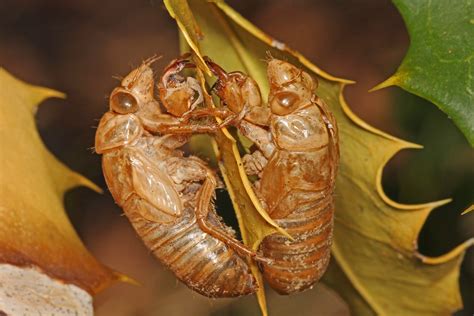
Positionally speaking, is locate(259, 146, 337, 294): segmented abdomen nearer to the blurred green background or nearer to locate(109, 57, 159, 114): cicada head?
locate(109, 57, 159, 114): cicada head

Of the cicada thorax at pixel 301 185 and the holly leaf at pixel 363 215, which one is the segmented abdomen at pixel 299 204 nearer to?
the cicada thorax at pixel 301 185

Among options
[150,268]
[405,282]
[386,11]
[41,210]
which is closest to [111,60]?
[150,268]

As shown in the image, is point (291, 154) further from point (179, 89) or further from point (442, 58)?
point (442, 58)

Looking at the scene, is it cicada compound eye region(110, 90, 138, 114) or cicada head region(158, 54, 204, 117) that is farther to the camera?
cicada compound eye region(110, 90, 138, 114)

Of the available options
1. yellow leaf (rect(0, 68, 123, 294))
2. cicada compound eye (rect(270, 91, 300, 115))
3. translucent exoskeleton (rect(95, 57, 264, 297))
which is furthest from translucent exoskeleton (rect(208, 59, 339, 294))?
yellow leaf (rect(0, 68, 123, 294))

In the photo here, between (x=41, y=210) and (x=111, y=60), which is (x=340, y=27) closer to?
(x=111, y=60)

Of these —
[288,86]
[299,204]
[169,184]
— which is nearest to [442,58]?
[288,86]
